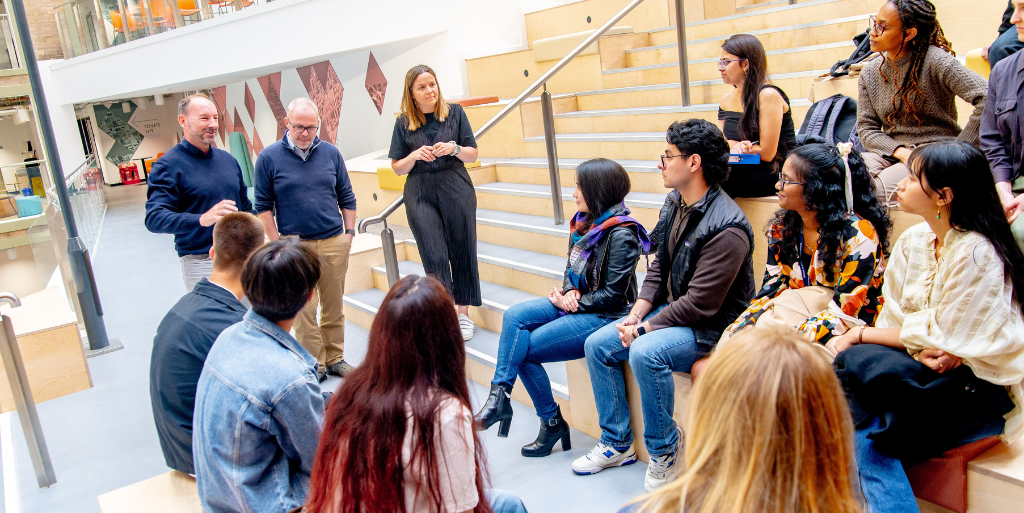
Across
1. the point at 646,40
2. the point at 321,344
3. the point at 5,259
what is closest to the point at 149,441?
the point at 321,344

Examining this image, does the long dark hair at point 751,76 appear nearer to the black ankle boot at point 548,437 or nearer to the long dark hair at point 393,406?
the black ankle boot at point 548,437

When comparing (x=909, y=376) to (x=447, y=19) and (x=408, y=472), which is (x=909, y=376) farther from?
(x=447, y=19)

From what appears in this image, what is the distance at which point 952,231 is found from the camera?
1.77 metres

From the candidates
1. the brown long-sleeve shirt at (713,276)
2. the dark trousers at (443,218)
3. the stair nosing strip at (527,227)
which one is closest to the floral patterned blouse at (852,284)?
the brown long-sleeve shirt at (713,276)

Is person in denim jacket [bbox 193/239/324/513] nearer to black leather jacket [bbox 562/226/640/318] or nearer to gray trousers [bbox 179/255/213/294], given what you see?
black leather jacket [bbox 562/226/640/318]

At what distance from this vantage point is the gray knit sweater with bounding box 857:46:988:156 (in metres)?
A: 2.57

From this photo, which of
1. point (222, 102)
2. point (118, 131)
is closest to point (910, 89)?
point (222, 102)

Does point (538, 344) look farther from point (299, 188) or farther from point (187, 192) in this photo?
point (187, 192)

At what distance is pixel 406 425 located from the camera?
133 centimetres

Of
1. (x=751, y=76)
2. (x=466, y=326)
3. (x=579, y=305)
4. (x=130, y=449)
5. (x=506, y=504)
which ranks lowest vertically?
(x=130, y=449)

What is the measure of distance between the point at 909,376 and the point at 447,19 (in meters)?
6.15

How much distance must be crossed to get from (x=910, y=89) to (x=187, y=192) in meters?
3.24

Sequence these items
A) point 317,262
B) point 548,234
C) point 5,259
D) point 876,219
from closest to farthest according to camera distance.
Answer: point 317,262
point 876,219
point 548,234
point 5,259

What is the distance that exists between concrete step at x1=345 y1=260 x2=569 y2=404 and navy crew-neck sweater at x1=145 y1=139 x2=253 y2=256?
976 millimetres
